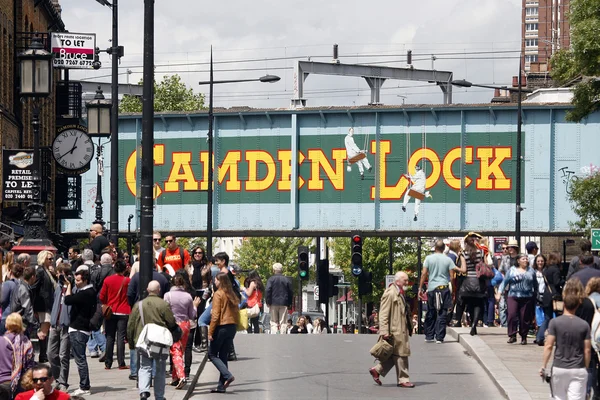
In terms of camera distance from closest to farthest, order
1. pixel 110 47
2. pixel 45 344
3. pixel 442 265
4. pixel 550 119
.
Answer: pixel 45 344, pixel 442 265, pixel 110 47, pixel 550 119

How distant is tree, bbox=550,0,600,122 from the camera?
1111 inches

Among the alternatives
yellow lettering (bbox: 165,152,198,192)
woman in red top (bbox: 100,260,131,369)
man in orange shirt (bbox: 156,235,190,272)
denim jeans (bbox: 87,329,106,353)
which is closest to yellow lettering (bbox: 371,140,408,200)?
yellow lettering (bbox: 165,152,198,192)

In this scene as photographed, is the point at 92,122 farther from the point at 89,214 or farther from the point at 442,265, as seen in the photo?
the point at 89,214

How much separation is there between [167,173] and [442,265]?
31481 mm

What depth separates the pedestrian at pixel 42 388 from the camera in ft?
39.0

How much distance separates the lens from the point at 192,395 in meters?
18.4

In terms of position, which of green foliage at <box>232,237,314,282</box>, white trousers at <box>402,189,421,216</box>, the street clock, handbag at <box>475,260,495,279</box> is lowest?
green foliage at <box>232,237,314,282</box>

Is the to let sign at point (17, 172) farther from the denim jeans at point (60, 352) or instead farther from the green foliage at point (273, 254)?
the green foliage at point (273, 254)

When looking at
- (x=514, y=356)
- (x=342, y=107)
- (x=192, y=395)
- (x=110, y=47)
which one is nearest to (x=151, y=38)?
(x=192, y=395)

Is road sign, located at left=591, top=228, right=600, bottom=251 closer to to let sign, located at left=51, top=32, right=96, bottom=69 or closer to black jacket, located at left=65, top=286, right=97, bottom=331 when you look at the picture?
to let sign, located at left=51, top=32, right=96, bottom=69

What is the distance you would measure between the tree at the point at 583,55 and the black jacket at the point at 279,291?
25.0 feet

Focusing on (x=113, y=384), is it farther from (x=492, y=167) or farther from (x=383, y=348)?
(x=492, y=167)

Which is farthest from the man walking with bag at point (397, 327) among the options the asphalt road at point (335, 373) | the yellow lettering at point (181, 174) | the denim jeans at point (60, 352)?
the yellow lettering at point (181, 174)

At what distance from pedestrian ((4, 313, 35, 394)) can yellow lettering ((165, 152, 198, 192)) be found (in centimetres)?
3970
